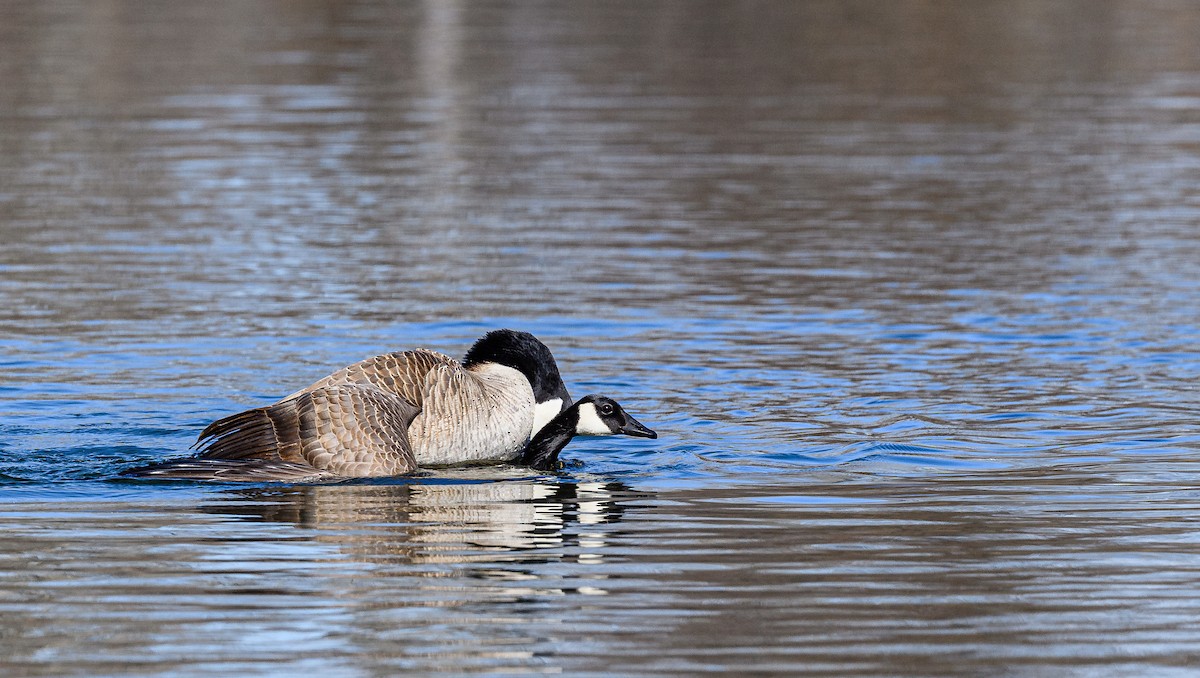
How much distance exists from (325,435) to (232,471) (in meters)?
0.65

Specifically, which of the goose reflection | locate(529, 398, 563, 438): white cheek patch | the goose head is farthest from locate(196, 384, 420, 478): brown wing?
locate(529, 398, 563, 438): white cheek patch

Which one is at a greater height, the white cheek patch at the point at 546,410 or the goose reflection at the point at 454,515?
the white cheek patch at the point at 546,410

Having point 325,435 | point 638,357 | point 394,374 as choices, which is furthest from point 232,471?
point 638,357

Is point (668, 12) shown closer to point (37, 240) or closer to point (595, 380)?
point (37, 240)

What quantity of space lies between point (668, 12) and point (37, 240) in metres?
41.0

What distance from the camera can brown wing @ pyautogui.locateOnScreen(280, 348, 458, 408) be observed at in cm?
1231

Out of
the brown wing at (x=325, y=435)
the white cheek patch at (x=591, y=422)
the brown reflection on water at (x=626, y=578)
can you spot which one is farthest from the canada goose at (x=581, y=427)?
the brown wing at (x=325, y=435)

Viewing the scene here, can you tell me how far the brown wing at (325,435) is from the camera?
11742mm

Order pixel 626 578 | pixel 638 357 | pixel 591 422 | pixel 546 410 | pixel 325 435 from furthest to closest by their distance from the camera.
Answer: pixel 638 357
pixel 546 410
pixel 591 422
pixel 325 435
pixel 626 578

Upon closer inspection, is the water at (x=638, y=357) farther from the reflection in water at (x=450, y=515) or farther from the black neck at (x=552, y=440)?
the black neck at (x=552, y=440)

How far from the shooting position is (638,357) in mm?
16156

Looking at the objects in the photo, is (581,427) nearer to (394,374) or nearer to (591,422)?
(591,422)

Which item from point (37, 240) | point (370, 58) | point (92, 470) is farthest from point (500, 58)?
point (92, 470)

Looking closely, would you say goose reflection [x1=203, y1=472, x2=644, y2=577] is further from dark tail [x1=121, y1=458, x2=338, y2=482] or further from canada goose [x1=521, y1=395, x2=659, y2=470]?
canada goose [x1=521, y1=395, x2=659, y2=470]
